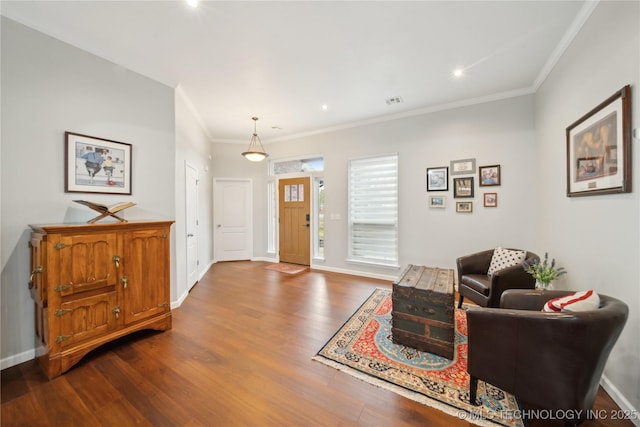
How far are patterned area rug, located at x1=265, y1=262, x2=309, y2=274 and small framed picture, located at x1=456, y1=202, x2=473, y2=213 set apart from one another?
3186mm

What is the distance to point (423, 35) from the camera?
2.32 m

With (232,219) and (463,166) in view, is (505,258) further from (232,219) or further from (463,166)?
(232,219)

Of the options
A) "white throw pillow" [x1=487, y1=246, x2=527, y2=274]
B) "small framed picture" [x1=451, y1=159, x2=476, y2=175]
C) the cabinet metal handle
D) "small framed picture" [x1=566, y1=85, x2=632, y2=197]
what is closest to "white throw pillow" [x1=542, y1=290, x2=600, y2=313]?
"small framed picture" [x1=566, y1=85, x2=632, y2=197]

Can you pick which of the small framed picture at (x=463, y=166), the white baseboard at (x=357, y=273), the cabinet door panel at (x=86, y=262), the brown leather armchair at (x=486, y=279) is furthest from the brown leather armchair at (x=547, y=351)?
the cabinet door panel at (x=86, y=262)

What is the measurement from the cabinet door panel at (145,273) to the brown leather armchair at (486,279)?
349 cm

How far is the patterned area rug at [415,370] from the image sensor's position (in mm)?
1559

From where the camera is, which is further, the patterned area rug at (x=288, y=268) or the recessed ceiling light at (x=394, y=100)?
the patterned area rug at (x=288, y=268)

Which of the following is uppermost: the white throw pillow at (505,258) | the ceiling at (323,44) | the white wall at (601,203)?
the ceiling at (323,44)

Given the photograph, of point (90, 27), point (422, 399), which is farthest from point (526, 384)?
point (90, 27)

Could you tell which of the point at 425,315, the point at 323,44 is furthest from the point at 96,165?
the point at 425,315

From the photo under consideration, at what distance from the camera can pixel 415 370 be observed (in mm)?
1938

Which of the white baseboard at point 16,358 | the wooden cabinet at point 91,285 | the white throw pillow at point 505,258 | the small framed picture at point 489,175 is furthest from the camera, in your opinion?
the small framed picture at point 489,175

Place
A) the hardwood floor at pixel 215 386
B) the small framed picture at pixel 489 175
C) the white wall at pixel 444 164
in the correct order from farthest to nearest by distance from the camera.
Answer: the small framed picture at pixel 489 175, the white wall at pixel 444 164, the hardwood floor at pixel 215 386

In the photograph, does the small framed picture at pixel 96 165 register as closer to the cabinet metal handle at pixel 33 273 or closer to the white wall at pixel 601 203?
the cabinet metal handle at pixel 33 273
